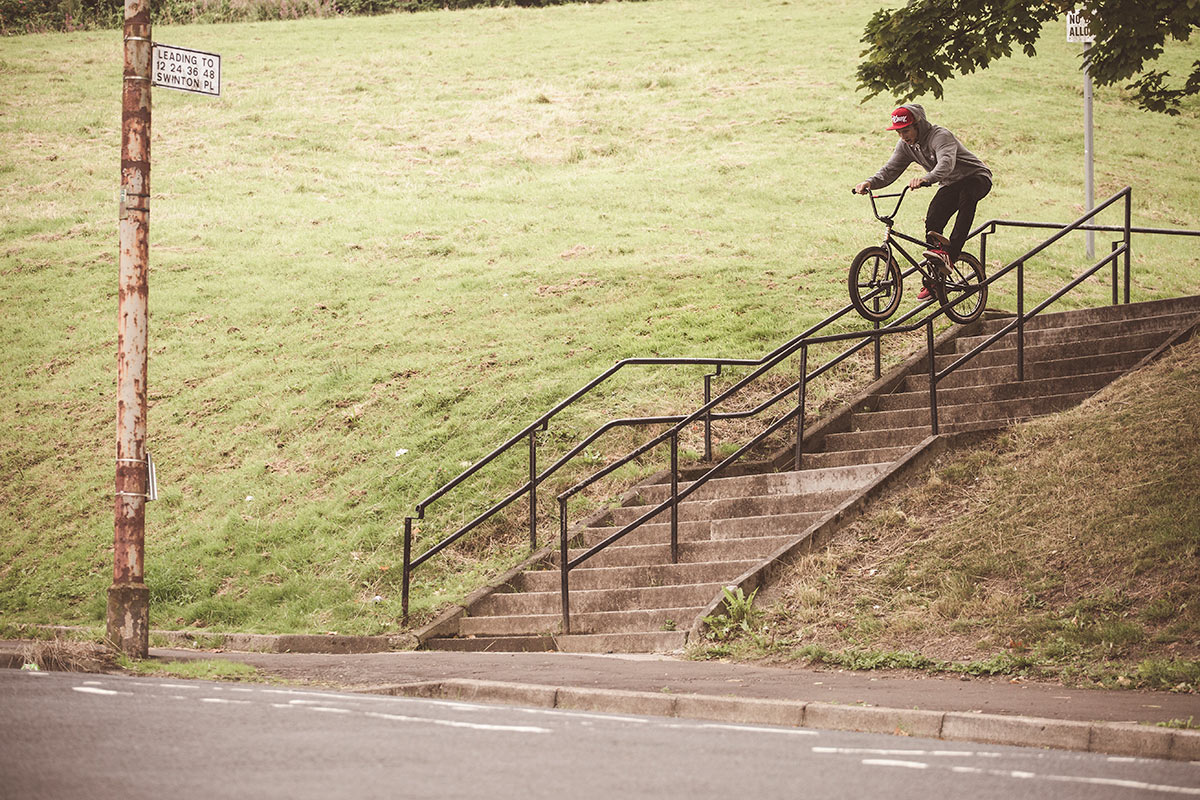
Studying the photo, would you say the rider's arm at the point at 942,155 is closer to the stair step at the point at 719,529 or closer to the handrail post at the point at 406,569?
the stair step at the point at 719,529

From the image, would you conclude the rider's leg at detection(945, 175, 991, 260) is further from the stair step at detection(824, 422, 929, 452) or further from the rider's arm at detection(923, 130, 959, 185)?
the stair step at detection(824, 422, 929, 452)

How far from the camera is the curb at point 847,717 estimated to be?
693 centimetres

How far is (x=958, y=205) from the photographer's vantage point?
45.9 feet

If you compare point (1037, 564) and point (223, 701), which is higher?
point (1037, 564)

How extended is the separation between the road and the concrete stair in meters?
3.65

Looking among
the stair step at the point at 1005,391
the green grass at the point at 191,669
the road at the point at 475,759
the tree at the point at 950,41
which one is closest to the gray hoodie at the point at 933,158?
the tree at the point at 950,41

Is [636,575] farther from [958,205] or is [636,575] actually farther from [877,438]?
[958,205]

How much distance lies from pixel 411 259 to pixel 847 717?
18.4 metres

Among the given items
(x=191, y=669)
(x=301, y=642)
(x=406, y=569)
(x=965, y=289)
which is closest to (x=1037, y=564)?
(x=965, y=289)

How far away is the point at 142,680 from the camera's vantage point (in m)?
9.37

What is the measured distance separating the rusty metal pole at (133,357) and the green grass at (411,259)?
3.02m

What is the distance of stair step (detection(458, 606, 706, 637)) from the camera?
11.4 m

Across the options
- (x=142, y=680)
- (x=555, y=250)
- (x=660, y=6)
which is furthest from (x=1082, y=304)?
(x=660, y=6)

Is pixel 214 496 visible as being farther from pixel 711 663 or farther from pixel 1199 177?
pixel 1199 177
